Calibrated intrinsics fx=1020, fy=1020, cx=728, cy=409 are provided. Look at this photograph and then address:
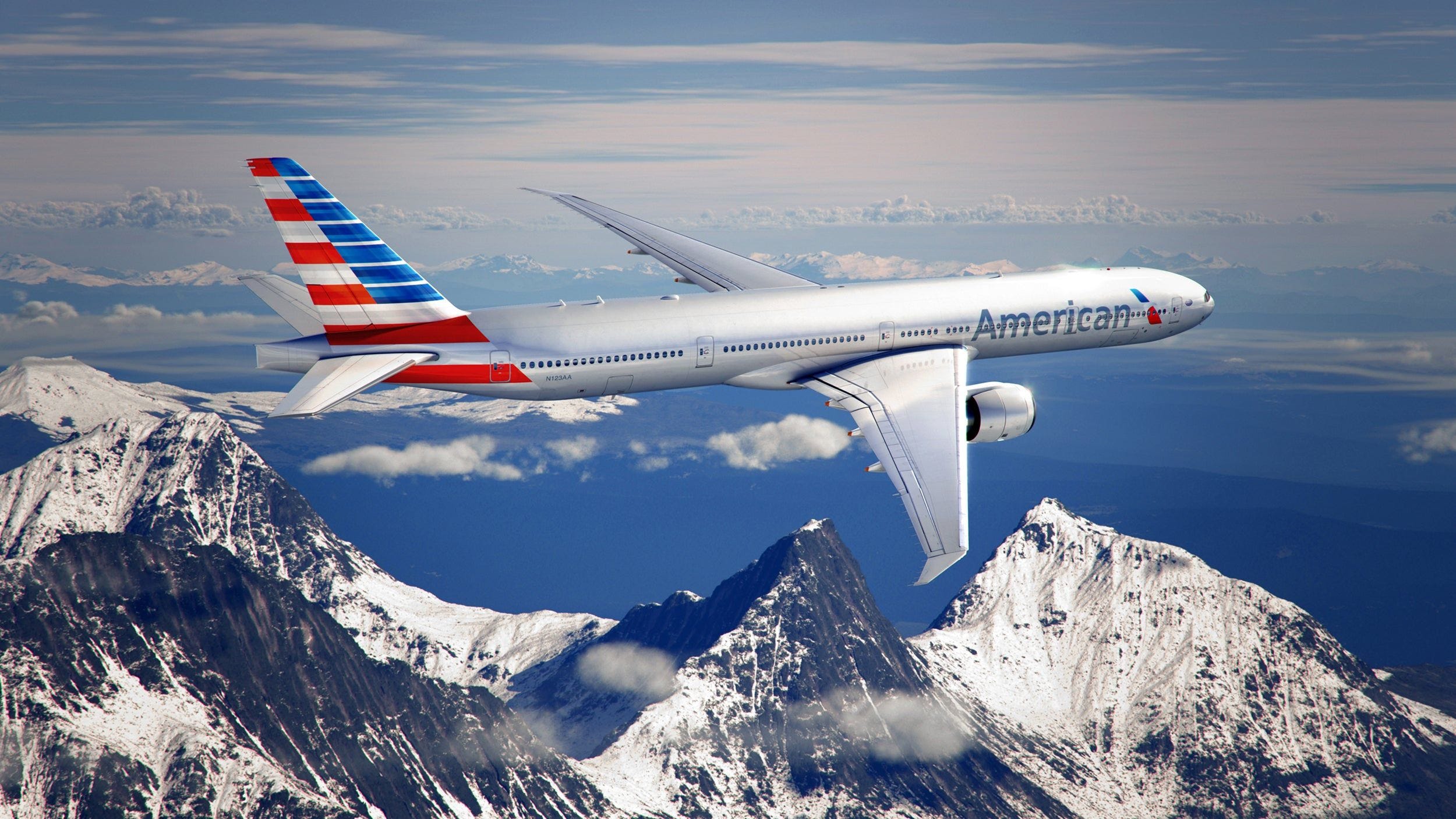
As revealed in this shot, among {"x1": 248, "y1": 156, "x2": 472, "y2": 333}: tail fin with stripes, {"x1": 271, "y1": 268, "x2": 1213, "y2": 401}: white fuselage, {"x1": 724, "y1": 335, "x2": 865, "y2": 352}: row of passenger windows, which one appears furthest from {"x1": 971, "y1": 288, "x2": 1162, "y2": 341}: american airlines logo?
{"x1": 248, "y1": 156, "x2": 472, "y2": 333}: tail fin with stripes

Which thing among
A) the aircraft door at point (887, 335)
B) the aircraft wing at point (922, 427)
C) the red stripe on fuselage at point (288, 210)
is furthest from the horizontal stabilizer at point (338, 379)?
the aircraft door at point (887, 335)

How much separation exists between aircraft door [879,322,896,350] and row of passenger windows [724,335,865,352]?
3.72 feet

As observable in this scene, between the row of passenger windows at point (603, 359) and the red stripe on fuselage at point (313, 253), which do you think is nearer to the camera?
the red stripe on fuselage at point (313, 253)

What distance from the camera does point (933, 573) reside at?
36.9 meters

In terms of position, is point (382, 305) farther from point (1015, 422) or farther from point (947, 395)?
point (1015, 422)

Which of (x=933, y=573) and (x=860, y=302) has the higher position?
(x=860, y=302)

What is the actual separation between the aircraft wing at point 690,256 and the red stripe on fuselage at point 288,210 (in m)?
25.6


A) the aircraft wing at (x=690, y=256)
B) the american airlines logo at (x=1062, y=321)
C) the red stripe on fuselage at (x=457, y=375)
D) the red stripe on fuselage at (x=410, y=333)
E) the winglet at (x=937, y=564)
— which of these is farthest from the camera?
the aircraft wing at (x=690, y=256)

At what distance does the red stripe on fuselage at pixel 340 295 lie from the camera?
151ft

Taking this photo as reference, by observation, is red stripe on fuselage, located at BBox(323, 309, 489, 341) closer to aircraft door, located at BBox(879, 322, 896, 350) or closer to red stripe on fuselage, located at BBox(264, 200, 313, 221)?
red stripe on fuselage, located at BBox(264, 200, 313, 221)

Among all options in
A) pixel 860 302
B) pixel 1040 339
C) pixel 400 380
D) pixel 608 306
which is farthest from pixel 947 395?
pixel 400 380

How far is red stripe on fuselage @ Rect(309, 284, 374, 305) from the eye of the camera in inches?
1813

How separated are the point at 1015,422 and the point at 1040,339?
11.9 metres

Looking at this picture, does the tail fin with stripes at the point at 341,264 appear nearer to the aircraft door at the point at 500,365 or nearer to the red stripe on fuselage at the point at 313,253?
the red stripe on fuselage at the point at 313,253
